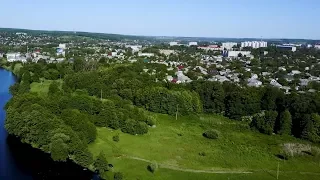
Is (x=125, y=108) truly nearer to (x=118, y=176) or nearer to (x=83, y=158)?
(x=83, y=158)

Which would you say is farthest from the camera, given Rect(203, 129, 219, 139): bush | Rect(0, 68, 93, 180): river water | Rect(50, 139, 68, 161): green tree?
Rect(203, 129, 219, 139): bush

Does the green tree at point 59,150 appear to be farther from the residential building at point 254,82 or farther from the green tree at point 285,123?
the residential building at point 254,82

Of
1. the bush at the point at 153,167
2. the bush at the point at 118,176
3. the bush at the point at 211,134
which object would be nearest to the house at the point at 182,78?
the bush at the point at 211,134

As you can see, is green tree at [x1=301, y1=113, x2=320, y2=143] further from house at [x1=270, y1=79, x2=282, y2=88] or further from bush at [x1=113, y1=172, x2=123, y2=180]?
house at [x1=270, y1=79, x2=282, y2=88]

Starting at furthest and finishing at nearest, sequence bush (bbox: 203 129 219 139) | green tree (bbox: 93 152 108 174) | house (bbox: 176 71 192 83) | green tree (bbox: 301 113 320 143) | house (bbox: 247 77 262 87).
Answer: house (bbox: 176 71 192 83) → house (bbox: 247 77 262 87) → green tree (bbox: 301 113 320 143) → bush (bbox: 203 129 219 139) → green tree (bbox: 93 152 108 174)

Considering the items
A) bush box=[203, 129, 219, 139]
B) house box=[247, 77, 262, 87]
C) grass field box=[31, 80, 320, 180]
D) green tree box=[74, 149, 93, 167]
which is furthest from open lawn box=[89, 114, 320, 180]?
house box=[247, 77, 262, 87]

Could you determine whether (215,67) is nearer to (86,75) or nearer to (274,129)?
(86,75)
